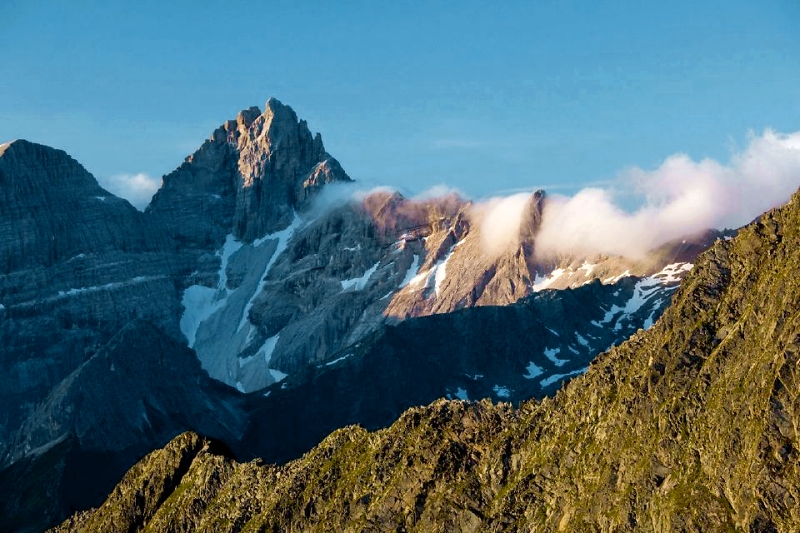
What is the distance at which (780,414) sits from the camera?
597 ft

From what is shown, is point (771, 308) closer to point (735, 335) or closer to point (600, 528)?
point (735, 335)

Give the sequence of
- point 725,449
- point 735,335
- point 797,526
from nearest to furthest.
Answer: point 797,526, point 725,449, point 735,335

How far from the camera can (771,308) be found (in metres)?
194

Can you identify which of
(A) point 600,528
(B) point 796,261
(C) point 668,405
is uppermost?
(B) point 796,261

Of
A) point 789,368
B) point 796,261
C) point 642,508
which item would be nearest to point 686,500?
point 642,508

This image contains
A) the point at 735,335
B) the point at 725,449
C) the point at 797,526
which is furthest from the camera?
the point at 735,335

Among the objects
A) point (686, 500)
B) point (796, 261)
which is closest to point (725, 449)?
point (686, 500)

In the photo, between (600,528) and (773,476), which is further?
(600,528)

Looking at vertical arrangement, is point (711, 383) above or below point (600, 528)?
above

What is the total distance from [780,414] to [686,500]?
47.3ft

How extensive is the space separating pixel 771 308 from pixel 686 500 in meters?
24.7

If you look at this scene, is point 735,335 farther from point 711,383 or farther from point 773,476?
point 773,476

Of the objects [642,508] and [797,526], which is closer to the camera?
[797,526]

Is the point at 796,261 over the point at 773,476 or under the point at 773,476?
over
